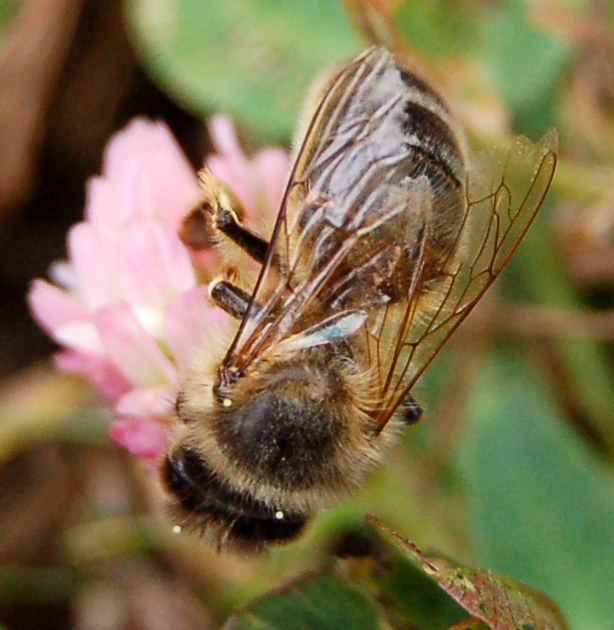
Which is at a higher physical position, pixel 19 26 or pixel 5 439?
pixel 19 26

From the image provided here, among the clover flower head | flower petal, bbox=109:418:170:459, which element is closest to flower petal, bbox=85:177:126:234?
the clover flower head

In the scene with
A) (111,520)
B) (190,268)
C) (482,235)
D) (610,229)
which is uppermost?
(482,235)

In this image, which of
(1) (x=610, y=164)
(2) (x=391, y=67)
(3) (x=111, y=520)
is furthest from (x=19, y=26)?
(2) (x=391, y=67)

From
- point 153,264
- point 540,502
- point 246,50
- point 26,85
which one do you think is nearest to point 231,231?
point 153,264

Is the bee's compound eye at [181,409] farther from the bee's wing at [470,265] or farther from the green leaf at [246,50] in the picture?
the green leaf at [246,50]

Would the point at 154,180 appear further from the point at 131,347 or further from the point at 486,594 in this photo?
the point at 486,594

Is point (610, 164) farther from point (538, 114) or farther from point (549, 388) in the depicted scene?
point (549, 388)
